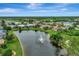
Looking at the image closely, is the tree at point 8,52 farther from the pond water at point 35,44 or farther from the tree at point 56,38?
the tree at point 56,38

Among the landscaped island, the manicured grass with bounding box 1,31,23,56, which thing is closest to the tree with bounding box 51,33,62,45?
the landscaped island

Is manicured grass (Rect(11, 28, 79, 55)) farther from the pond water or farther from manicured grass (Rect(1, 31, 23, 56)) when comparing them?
manicured grass (Rect(1, 31, 23, 56))

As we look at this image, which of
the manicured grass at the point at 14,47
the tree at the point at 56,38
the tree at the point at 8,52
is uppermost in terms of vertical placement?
the tree at the point at 56,38

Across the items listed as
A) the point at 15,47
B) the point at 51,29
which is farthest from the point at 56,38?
the point at 15,47

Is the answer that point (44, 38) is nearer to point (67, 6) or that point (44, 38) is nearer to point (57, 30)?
point (57, 30)

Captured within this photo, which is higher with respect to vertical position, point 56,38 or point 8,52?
point 56,38

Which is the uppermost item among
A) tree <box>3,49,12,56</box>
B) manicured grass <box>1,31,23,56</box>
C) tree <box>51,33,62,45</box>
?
tree <box>51,33,62,45</box>

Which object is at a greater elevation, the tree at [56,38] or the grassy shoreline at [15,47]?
the tree at [56,38]

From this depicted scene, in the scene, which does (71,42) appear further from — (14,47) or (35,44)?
(14,47)

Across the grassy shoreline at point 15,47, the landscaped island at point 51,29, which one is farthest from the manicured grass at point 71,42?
the grassy shoreline at point 15,47
